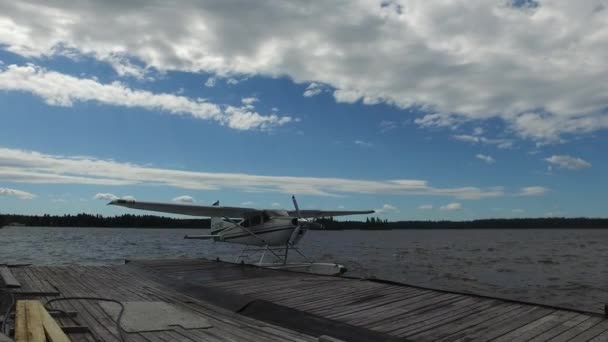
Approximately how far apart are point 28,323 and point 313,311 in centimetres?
378

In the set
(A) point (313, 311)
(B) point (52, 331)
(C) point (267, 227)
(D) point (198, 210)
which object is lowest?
(A) point (313, 311)

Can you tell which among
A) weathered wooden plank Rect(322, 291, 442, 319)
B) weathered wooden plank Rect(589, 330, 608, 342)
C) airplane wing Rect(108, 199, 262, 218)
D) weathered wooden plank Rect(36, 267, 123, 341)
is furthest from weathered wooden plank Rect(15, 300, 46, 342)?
airplane wing Rect(108, 199, 262, 218)

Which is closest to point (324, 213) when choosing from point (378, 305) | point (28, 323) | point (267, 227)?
point (267, 227)

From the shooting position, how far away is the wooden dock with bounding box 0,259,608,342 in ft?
18.2

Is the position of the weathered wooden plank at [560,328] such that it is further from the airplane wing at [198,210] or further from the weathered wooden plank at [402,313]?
the airplane wing at [198,210]

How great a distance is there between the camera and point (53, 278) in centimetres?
1019

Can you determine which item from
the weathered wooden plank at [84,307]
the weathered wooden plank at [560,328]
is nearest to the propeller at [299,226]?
the weathered wooden plank at [84,307]

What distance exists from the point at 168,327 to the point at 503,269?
22820 mm

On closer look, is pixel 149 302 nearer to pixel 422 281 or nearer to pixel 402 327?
pixel 402 327

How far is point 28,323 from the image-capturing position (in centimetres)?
465

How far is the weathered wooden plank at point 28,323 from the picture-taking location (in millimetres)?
4168

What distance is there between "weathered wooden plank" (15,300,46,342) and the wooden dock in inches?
17.4

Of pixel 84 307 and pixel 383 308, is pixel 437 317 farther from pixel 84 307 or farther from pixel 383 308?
pixel 84 307

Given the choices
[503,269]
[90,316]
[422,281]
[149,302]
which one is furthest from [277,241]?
[503,269]
